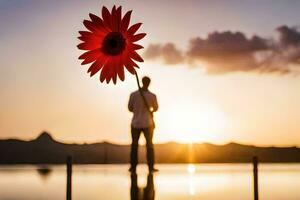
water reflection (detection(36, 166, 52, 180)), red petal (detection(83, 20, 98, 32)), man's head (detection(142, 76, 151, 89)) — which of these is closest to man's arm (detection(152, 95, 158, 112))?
man's head (detection(142, 76, 151, 89))

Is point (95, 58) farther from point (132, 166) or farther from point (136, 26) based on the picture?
point (132, 166)

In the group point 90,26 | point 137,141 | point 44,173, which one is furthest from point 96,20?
point 44,173

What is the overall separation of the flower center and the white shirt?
309 inches

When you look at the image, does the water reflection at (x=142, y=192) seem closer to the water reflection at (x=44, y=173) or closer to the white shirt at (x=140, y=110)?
the white shirt at (x=140, y=110)

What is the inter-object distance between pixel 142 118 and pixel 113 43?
26.7 ft

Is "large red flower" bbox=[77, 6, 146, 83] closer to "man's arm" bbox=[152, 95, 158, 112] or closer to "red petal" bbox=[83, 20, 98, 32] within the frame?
"red petal" bbox=[83, 20, 98, 32]

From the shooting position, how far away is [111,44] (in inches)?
389

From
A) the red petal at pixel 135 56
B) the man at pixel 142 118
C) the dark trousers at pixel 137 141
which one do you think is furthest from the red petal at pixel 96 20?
the dark trousers at pixel 137 141

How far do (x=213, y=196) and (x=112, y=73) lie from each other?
990cm

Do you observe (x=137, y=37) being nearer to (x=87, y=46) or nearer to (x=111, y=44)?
(x=111, y=44)

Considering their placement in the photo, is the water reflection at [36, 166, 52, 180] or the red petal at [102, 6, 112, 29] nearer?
the red petal at [102, 6, 112, 29]

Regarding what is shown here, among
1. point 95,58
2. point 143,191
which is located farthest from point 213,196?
point 95,58

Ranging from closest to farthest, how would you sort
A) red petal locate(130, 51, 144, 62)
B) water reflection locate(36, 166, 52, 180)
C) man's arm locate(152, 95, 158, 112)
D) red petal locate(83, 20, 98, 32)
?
1. red petal locate(130, 51, 144, 62)
2. red petal locate(83, 20, 98, 32)
3. man's arm locate(152, 95, 158, 112)
4. water reflection locate(36, 166, 52, 180)

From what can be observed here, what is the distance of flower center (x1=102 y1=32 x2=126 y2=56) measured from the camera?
982 centimetres
